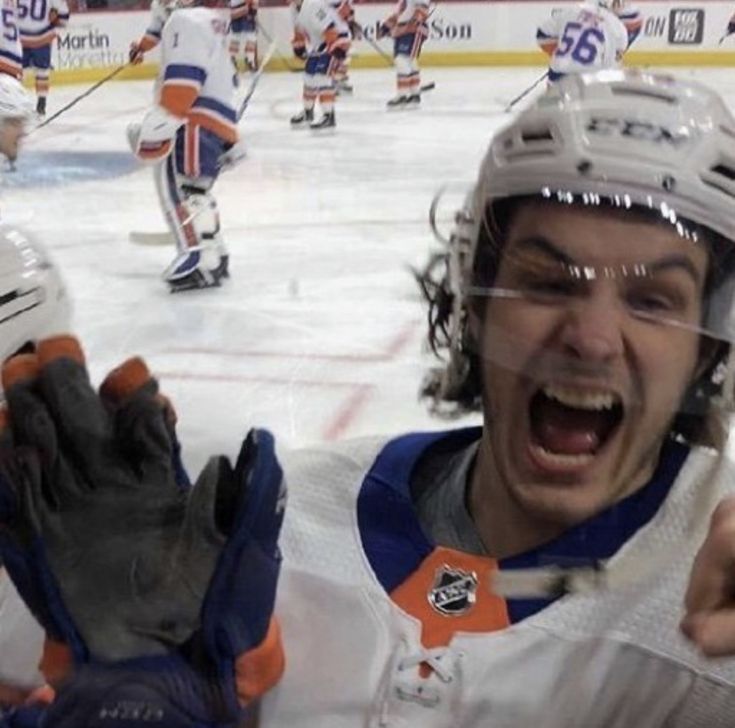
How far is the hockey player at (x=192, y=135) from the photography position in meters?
3.61

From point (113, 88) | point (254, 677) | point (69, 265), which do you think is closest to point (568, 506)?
point (254, 677)

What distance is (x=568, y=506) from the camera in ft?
2.63

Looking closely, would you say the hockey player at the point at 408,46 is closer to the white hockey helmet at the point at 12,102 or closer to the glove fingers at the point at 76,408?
the white hockey helmet at the point at 12,102

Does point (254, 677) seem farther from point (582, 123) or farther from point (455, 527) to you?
point (582, 123)

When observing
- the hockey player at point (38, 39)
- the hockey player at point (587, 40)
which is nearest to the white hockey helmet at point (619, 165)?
the hockey player at point (587, 40)

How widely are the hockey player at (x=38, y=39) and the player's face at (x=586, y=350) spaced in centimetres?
686

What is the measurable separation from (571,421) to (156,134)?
2964 millimetres

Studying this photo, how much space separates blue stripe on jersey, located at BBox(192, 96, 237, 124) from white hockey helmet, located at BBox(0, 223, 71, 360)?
232cm

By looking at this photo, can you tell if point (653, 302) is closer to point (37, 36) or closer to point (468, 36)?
point (37, 36)

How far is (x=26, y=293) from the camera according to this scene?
4.16 ft

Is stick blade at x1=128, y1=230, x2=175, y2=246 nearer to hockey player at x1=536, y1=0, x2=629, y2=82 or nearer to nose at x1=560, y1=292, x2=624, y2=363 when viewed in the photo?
hockey player at x1=536, y1=0, x2=629, y2=82

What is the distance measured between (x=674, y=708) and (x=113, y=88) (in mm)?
8288

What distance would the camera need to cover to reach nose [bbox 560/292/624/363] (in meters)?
0.74

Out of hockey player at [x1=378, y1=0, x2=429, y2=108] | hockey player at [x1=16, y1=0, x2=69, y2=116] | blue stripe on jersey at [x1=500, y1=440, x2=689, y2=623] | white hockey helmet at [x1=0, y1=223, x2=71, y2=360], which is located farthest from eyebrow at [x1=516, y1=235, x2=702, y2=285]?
hockey player at [x1=378, y1=0, x2=429, y2=108]
